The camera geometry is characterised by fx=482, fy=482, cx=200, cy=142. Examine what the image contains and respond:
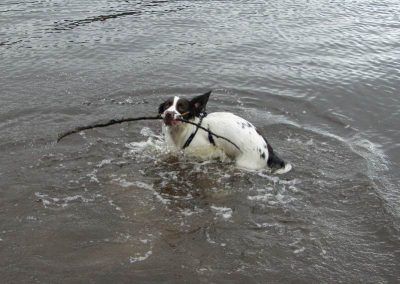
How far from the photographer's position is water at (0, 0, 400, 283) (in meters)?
5.81

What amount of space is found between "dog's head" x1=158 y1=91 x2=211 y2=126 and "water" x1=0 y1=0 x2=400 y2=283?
915 mm

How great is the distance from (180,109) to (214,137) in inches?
30.4

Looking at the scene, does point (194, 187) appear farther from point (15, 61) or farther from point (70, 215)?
point (15, 61)

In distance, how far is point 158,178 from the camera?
25.7 ft

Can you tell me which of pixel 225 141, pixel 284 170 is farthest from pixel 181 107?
pixel 284 170

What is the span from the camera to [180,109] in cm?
769

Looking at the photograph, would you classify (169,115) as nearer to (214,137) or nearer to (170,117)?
(170,117)

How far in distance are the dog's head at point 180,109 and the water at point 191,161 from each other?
915mm

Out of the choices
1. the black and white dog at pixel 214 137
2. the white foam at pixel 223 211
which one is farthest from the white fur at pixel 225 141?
the white foam at pixel 223 211

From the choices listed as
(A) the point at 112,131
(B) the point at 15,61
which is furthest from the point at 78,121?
(B) the point at 15,61

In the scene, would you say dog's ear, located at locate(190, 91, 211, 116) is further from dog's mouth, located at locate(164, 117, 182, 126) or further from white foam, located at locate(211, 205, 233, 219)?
white foam, located at locate(211, 205, 233, 219)

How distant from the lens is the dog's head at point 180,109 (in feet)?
24.7

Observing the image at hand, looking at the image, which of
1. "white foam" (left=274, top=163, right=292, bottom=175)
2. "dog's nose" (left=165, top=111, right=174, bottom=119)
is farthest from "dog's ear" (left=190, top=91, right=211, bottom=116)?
"white foam" (left=274, top=163, right=292, bottom=175)

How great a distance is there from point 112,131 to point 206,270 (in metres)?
4.25
